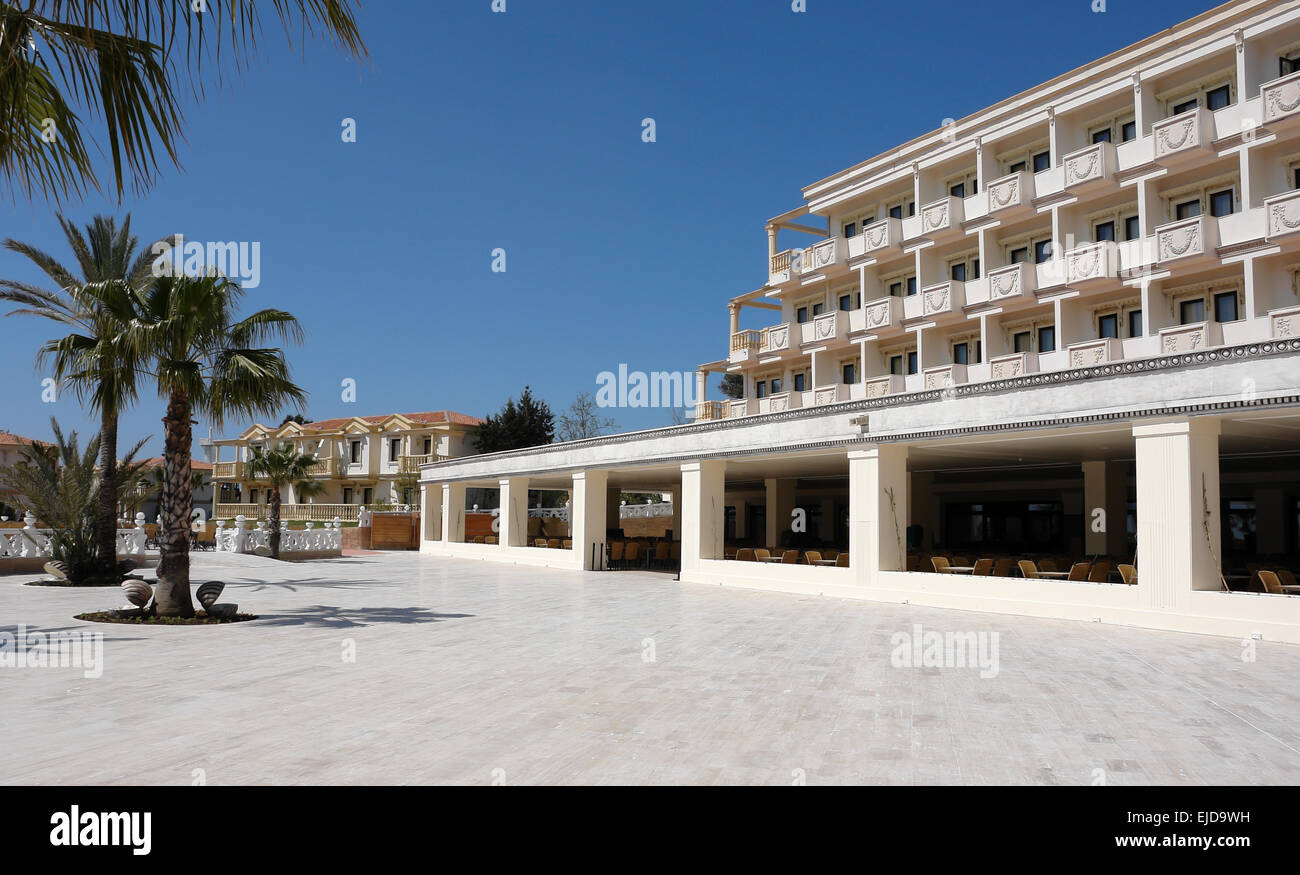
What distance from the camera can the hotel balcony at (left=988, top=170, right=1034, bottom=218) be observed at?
1051 inches

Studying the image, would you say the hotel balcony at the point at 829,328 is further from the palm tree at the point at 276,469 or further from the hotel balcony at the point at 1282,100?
the palm tree at the point at 276,469

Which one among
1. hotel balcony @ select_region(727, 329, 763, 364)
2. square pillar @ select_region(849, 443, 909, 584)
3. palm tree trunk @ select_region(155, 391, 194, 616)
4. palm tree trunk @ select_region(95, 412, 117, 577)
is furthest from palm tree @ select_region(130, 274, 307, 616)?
hotel balcony @ select_region(727, 329, 763, 364)

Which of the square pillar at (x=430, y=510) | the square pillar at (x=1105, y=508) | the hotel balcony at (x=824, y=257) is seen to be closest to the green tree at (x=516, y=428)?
the square pillar at (x=430, y=510)

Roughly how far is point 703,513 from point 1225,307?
14.9 metres

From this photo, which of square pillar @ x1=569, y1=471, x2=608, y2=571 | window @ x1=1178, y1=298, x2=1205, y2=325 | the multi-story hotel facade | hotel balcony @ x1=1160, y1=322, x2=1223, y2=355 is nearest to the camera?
hotel balcony @ x1=1160, y1=322, x2=1223, y2=355

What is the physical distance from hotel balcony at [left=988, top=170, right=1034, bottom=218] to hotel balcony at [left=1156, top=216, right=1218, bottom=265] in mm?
4649

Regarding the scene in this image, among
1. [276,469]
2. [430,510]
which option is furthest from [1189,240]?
[430,510]

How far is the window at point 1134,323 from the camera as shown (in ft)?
80.2

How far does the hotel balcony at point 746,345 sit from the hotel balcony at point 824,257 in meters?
3.72

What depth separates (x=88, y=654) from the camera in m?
10.1

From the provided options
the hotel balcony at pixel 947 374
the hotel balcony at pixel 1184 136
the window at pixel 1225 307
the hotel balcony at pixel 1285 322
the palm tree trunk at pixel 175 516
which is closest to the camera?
the palm tree trunk at pixel 175 516

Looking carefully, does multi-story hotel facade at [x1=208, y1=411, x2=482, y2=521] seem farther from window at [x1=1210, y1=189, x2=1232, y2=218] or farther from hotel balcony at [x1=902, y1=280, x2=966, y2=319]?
window at [x1=1210, y1=189, x2=1232, y2=218]
